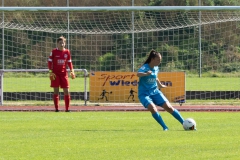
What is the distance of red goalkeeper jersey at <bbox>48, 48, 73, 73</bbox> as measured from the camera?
19.2 metres

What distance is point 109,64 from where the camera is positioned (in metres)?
27.2

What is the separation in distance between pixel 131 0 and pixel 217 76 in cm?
567

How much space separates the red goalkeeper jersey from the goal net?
348cm

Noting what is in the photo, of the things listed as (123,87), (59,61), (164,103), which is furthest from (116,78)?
(164,103)

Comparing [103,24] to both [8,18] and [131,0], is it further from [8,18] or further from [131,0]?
[131,0]

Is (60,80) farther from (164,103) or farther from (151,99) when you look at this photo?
(164,103)
